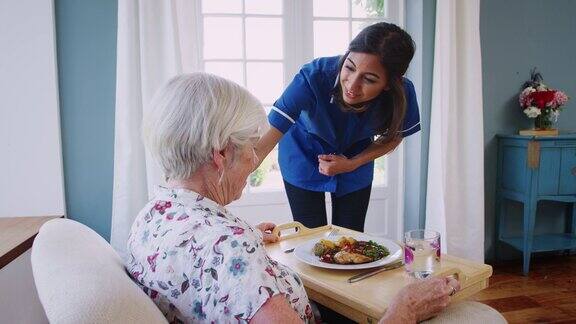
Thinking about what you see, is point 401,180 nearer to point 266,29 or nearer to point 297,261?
point 266,29

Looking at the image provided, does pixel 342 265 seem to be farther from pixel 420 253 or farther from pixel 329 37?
pixel 329 37

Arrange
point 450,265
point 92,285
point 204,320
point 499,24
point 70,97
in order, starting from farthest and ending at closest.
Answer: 1. point 499,24
2. point 70,97
3. point 450,265
4. point 204,320
5. point 92,285

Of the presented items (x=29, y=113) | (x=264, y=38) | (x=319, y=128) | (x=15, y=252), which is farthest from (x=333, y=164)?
(x=29, y=113)

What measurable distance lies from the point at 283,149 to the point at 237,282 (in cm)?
120

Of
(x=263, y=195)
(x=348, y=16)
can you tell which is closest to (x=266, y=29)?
(x=348, y=16)

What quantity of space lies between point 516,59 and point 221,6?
6.93 feet

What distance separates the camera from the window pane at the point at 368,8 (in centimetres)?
295

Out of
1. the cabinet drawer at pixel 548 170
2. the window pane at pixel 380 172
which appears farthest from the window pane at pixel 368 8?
the cabinet drawer at pixel 548 170

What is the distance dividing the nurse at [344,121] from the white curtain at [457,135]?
117 centimetres

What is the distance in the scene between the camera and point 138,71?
237cm

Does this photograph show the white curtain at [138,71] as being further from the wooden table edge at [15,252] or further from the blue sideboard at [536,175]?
the blue sideboard at [536,175]

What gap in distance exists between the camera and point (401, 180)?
122 inches

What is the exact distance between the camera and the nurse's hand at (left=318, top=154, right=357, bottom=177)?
157 cm

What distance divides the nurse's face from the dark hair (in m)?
0.02
